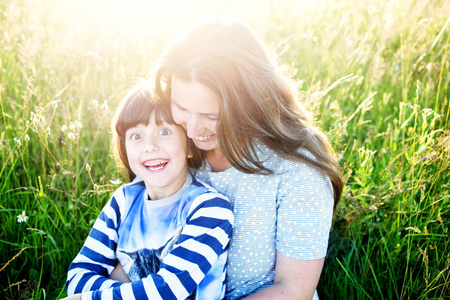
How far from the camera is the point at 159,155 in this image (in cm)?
180

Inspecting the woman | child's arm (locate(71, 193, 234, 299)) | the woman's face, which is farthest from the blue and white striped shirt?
the woman's face

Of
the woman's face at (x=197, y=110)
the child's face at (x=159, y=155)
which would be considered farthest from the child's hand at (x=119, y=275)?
the woman's face at (x=197, y=110)

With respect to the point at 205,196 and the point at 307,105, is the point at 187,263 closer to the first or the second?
the point at 205,196

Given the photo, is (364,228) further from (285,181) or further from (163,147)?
(163,147)

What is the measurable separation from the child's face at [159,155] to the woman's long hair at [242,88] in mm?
229

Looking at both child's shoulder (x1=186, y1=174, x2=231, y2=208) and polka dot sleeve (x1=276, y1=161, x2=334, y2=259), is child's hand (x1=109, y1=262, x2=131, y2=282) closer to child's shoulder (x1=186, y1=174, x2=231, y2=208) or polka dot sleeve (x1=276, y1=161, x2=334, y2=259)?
child's shoulder (x1=186, y1=174, x2=231, y2=208)

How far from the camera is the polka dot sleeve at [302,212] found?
1640 mm

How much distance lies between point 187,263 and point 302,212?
504mm

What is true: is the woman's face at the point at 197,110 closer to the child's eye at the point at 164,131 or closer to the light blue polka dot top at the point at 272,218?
the child's eye at the point at 164,131

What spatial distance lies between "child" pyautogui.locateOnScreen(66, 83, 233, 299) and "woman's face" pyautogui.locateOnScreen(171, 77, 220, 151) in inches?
4.8

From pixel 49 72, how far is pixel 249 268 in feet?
7.20

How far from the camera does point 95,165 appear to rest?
2.82 meters

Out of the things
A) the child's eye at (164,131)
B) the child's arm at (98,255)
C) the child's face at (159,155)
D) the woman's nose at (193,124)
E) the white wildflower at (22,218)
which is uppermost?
the woman's nose at (193,124)

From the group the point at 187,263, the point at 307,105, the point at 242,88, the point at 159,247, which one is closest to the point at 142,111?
the point at 242,88
